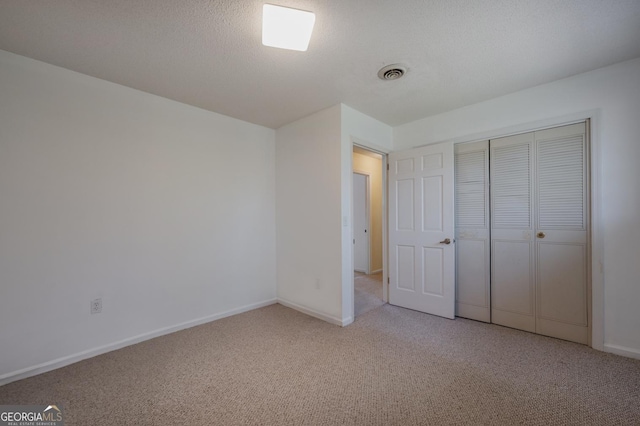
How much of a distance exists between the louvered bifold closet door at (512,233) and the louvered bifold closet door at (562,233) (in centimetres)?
7

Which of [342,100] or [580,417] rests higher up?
[342,100]

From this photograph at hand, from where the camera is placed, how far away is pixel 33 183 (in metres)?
2.10

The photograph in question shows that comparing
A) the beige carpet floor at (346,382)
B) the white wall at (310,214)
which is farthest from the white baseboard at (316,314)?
the beige carpet floor at (346,382)

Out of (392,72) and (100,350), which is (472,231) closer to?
(392,72)

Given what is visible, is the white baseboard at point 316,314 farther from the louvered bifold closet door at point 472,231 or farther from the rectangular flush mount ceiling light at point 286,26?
the rectangular flush mount ceiling light at point 286,26

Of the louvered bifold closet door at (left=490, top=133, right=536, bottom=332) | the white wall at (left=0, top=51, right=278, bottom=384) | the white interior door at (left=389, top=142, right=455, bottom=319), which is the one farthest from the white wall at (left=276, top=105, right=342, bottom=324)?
the louvered bifold closet door at (left=490, top=133, right=536, bottom=332)

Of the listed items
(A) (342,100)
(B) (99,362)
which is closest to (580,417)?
(A) (342,100)

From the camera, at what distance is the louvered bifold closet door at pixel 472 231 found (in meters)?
2.99

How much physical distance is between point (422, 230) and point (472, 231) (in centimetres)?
54

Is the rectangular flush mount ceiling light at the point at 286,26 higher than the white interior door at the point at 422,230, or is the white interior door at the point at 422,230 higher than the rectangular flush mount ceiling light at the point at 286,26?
the rectangular flush mount ceiling light at the point at 286,26

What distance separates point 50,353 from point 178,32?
8.59 feet

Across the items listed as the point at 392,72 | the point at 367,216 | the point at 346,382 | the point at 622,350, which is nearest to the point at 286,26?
the point at 392,72

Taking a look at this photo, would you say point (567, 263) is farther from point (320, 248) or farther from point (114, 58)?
point (114, 58)

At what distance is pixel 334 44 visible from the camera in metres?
1.94
